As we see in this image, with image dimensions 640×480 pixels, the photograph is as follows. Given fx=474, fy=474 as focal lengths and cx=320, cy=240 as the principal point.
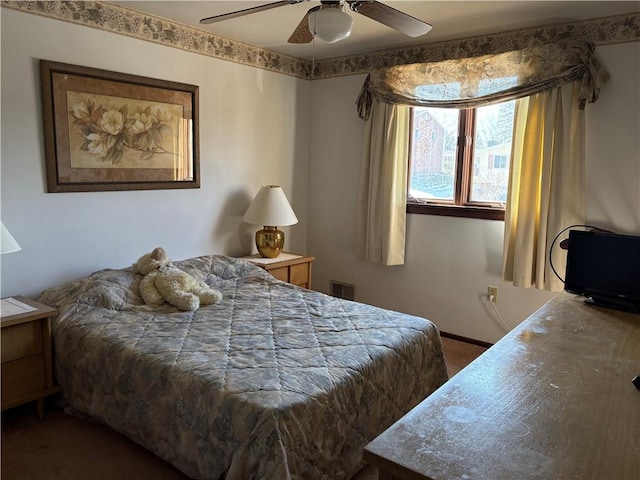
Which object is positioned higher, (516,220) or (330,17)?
(330,17)

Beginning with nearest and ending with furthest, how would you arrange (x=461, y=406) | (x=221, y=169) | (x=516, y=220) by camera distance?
(x=461, y=406) → (x=516, y=220) → (x=221, y=169)

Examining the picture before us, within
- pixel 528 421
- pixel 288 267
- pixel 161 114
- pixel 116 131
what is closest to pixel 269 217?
pixel 288 267

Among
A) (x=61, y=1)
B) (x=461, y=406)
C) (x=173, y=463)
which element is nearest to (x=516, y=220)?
(x=461, y=406)

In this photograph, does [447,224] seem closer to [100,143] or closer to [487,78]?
[487,78]

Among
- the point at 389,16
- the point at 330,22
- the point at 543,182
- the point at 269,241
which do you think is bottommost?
the point at 269,241

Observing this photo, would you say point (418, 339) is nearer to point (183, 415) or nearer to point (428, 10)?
point (183, 415)

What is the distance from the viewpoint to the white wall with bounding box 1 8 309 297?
2635mm

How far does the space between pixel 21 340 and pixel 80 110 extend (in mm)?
1381

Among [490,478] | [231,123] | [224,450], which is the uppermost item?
[231,123]

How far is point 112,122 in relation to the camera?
3031 mm

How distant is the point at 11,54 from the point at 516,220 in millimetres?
3238

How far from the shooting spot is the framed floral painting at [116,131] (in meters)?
2.77

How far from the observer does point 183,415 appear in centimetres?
187

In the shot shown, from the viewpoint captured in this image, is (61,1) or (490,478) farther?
(61,1)
